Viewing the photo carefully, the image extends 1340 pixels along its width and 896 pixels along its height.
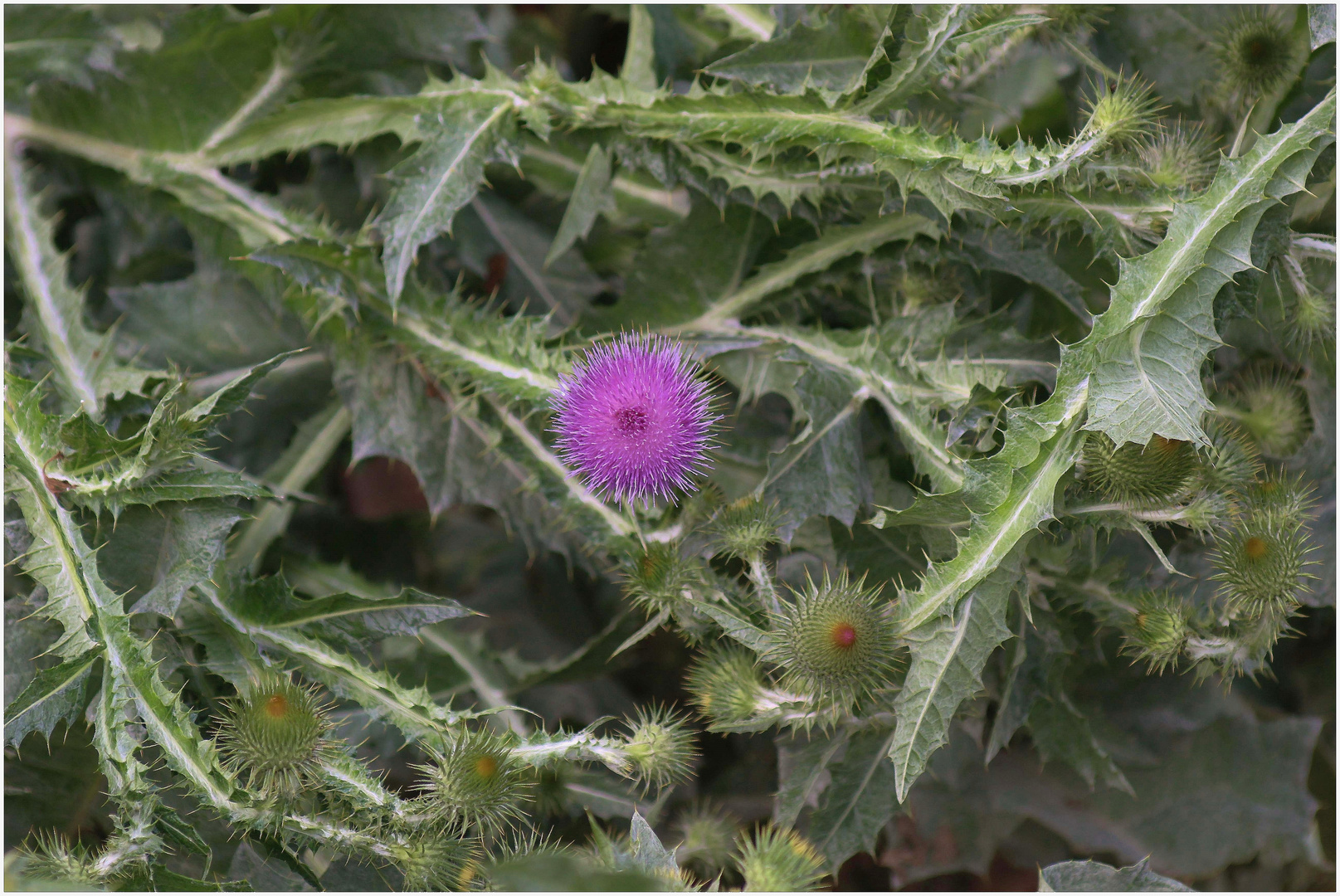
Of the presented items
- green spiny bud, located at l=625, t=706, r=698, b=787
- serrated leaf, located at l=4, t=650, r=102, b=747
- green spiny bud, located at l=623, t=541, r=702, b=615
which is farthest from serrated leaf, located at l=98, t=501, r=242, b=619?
green spiny bud, located at l=625, t=706, r=698, b=787

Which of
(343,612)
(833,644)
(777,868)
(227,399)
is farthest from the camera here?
(343,612)

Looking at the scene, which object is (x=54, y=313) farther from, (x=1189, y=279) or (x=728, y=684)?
(x=1189, y=279)

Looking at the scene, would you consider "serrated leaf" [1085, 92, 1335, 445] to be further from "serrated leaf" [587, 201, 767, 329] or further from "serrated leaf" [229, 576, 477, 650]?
"serrated leaf" [229, 576, 477, 650]

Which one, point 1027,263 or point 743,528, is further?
point 1027,263

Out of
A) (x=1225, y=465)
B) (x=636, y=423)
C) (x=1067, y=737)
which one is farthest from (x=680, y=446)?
(x=1067, y=737)

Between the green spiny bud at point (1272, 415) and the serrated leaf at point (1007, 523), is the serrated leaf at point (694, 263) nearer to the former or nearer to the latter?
the serrated leaf at point (1007, 523)

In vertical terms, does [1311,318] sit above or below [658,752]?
above

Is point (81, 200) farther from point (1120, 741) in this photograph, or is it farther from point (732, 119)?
point (1120, 741)

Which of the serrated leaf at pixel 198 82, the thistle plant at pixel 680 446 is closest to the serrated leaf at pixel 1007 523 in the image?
the thistle plant at pixel 680 446
